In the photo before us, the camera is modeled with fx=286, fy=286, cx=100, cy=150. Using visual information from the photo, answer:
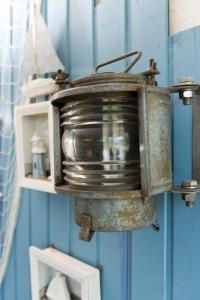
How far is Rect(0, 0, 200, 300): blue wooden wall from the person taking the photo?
60 centimetres

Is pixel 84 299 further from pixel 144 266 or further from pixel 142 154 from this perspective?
pixel 142 154

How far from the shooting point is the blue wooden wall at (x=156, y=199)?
60 centimetres

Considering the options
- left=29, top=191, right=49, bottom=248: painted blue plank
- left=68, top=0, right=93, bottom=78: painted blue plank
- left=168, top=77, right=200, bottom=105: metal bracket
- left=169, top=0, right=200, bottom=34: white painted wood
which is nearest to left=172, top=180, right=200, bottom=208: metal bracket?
left=168, top=77, right=200, bottom=105: metal bracket

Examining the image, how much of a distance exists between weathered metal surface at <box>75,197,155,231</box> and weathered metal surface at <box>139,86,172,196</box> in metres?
0.05

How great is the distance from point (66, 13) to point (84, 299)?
0.83 meters

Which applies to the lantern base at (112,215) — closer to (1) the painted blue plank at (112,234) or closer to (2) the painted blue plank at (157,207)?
(2) the painted blue plank at (157,207)

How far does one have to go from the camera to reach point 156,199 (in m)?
0.65

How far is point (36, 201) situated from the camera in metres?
1.03

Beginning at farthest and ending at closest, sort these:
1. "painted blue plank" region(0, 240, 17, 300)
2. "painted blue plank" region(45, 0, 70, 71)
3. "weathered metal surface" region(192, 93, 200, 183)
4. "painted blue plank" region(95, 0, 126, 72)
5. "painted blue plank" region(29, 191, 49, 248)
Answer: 1. "painted blue plank" region(0, 240, 17, 300)
2. "painted blue plank" region(29, 191, 49, 248)
3. "painted blue plank" region(45, 0, 70, 71)
4. "painted blue plank" region(95, 0, 126, 72)
5. "weathered metal surface" region(192, 93, 200, 183)

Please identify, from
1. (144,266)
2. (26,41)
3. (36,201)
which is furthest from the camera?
Answer: (36,201)

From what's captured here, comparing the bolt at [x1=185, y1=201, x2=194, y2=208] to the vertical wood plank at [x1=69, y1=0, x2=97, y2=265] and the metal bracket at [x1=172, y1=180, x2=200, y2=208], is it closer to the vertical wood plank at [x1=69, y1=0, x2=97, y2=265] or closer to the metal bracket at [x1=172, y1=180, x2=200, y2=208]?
the metal bracket at [x1=172, y1=180, x2=200, y2=208]

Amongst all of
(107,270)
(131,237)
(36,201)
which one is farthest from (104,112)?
(36,201)

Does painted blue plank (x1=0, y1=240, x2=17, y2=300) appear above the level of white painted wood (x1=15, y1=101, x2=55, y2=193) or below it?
below

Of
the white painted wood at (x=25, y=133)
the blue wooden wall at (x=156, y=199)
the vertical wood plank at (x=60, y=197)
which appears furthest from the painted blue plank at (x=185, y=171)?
the white painted wood at (x=25, y=133)
